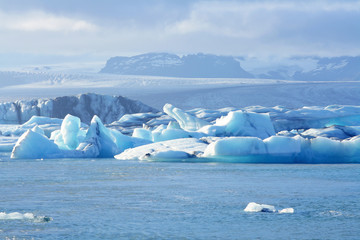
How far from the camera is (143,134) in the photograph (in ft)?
73.6

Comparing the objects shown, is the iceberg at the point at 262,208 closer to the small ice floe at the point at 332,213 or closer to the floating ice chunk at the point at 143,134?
the small ice floe at the point at 332,213

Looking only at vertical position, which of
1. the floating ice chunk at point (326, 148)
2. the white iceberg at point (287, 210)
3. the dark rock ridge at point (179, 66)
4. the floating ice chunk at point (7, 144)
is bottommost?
the floating ice chunk at point (7, 144)

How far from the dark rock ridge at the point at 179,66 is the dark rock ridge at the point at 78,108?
7778 cm

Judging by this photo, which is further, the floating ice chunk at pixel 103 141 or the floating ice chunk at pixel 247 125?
the floating ice chunk at pixel 247 125

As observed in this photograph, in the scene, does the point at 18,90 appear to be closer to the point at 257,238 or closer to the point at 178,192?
the point at 178,192

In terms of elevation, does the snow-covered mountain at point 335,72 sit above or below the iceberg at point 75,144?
above

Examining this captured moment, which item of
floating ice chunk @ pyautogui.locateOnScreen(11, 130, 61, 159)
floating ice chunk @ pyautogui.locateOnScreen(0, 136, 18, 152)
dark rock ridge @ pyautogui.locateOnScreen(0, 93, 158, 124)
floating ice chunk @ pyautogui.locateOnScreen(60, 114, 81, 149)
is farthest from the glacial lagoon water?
dark rock ridge @ pyautogui.locateOnScreen(0, 93, 158, 124)

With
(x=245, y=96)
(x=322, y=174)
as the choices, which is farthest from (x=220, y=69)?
(x=322, y=174)

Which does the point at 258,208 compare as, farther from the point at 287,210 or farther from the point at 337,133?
the point at 337,133

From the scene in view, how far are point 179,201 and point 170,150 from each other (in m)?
6.76

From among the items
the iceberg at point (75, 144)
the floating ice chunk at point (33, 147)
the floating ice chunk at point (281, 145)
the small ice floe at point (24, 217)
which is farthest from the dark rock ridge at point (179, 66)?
the small ice floe at point (24, 217)

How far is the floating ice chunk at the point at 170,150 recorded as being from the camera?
642 inches

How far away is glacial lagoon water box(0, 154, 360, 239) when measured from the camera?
7.38 m

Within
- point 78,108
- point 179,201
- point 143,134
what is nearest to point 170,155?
point 143,134
